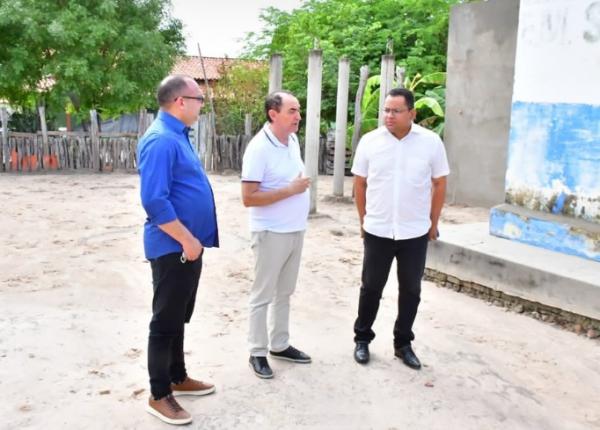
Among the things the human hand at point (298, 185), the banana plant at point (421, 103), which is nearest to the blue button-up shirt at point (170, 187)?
the human hand at point (298, 185)

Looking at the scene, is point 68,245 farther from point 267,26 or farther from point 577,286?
point 267,26

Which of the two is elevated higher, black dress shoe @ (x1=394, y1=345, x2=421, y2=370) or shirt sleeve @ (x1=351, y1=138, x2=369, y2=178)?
shirt sleeve @ (x1=351, y1=138, x2=369, y2=178)

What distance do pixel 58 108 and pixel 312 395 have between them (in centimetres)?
1599

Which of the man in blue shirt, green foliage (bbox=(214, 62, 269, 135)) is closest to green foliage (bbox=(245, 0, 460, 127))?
green foliage (bbox=(214, 62, 269, 135))

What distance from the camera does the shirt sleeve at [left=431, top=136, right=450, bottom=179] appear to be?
3.83m

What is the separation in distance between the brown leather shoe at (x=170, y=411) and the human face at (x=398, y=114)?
193cm

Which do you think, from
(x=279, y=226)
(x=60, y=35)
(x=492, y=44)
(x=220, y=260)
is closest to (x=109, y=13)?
(x=60, y=35)

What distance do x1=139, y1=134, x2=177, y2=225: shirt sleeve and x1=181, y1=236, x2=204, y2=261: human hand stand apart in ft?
0.43

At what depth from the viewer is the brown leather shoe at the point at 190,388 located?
11.4 ft

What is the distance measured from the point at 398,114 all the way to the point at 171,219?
1.54 m

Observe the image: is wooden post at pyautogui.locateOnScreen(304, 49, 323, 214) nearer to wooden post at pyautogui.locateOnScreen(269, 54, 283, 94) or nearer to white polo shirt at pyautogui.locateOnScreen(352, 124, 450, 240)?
wooden post at pyautogui.locateOnScreen(269, 54, 283, 94)

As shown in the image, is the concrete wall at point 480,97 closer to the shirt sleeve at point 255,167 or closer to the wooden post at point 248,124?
the wooden post at point 248,124

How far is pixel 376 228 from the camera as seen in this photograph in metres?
3.85

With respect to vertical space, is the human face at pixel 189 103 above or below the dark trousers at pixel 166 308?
above
